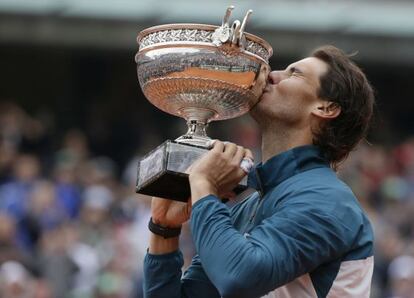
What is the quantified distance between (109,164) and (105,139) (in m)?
0.84

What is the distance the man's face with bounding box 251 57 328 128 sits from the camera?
14.8 ft

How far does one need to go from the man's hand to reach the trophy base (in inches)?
1.5

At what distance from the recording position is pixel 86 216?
11.3 meters

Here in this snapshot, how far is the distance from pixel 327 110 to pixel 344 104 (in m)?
0.06

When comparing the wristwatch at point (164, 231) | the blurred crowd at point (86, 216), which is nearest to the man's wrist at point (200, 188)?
the wristwatch at point (164, 231)

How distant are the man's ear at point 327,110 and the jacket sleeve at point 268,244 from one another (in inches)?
14.7

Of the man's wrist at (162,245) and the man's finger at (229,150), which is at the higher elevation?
the man's finger at (229,150)

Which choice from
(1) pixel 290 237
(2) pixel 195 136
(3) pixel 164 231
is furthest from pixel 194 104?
(1) pixel 290 237

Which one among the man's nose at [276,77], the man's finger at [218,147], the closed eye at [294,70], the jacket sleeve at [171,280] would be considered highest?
the closed eye at [294,70]

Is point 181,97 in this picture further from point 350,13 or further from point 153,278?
point 350,13

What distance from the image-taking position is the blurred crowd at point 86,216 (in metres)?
10.0

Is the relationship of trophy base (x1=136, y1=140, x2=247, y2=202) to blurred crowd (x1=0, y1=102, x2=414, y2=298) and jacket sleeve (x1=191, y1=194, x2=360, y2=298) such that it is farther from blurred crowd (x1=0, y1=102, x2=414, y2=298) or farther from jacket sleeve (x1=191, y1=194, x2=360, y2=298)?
blurred crowd (x1=0, y1=102, x2=414, y2=298)

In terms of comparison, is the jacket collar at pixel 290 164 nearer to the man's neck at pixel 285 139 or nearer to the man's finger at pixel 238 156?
the man's neck at pixel 285 139

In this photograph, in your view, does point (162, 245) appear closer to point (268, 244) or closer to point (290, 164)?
point (290, 164)
